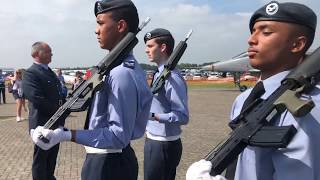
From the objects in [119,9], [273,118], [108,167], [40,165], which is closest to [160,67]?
[119,9]

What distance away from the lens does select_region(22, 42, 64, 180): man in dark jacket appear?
616cm

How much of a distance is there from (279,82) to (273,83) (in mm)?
27

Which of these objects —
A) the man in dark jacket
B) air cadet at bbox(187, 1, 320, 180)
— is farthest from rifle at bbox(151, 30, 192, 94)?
air cadet at bbox(187, 1, 320, 180)

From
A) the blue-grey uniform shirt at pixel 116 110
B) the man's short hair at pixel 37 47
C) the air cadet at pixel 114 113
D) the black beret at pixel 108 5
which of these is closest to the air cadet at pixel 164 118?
the air cadet at pixel 114 113

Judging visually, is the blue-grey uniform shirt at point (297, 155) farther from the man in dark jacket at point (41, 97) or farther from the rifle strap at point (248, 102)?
the man in dark jacket at point (41, 97)

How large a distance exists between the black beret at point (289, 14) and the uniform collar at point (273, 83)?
0.77ft

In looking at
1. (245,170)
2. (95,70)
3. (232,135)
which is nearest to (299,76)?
(232,135)

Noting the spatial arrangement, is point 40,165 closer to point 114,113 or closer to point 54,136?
point 54,136

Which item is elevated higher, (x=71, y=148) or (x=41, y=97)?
(x=41, y=97)

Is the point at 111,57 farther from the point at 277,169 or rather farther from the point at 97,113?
the point at 277,169

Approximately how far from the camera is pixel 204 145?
10.3 metres

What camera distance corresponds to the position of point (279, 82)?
2068 mm

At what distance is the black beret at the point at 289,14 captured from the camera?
6.65 feet

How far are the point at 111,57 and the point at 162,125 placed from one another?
67.3 inches
